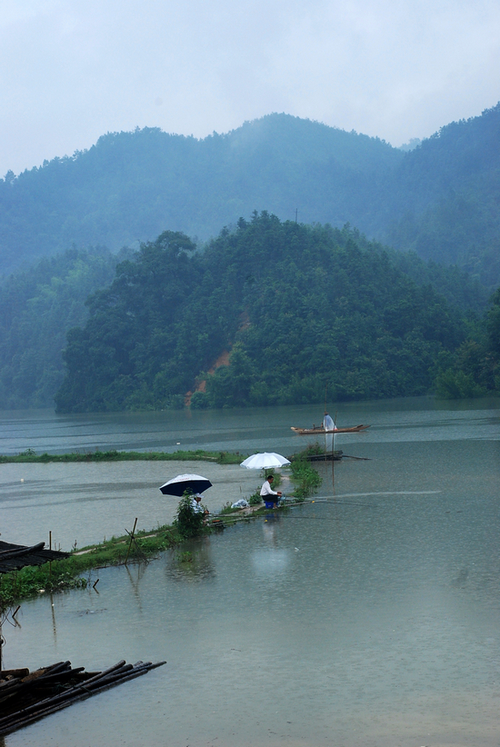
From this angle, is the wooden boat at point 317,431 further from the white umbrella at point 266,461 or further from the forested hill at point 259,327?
the forested hill at point 259,327

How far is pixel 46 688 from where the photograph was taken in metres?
9.02

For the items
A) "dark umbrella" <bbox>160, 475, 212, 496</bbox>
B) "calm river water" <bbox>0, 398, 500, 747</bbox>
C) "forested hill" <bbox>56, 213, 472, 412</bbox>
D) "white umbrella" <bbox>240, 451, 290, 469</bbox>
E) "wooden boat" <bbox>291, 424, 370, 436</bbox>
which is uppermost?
"forested hill" <bbox>56, 213, 472, 412</bbox>

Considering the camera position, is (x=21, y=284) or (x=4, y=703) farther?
(x=21, y=284)

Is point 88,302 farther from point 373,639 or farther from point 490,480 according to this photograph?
point 373,639

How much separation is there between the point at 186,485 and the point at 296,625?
25.3ft

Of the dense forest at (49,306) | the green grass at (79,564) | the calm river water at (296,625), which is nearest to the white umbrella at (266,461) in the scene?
the calm river water at (296,625)

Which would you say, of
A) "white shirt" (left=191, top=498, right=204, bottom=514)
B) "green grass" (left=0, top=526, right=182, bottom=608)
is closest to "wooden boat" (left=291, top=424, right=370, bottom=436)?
"white shirt" (left=191, top=498, right=204, bottom=514)

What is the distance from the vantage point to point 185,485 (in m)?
18.8

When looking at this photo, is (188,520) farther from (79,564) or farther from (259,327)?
(259,327)

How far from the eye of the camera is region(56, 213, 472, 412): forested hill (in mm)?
89250

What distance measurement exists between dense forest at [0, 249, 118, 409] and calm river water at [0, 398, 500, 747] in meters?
110

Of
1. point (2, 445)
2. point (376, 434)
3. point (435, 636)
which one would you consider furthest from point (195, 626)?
point (2, 445)

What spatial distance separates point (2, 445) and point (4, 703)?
47.7 m

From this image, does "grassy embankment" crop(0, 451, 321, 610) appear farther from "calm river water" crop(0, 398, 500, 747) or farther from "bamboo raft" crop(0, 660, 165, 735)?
"bamboo raft" crop(0, 660, 165, 735)
